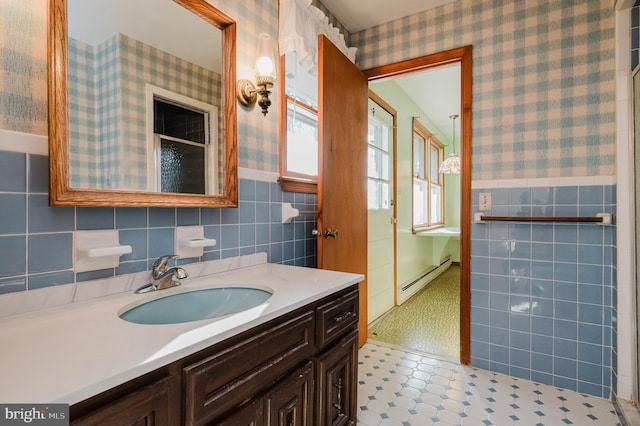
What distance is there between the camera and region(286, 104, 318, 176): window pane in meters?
2.09

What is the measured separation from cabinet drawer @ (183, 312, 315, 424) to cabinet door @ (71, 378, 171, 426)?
0.18 feet

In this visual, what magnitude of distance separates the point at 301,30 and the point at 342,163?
32.8 inches

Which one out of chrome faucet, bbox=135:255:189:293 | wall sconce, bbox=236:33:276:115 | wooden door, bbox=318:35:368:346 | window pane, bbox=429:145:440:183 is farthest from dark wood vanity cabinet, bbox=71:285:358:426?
window pane, bbox=429:145:440:183

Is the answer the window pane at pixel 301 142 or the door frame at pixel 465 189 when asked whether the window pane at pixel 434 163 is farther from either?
the window pane at pixel 301 142

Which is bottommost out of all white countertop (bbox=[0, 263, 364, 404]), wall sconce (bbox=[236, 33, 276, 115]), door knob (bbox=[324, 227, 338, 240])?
white countertop (bbox=[0, 263, 364, 404])

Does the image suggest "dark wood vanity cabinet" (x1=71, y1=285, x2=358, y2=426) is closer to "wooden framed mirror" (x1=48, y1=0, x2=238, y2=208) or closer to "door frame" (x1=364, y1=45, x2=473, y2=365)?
"wooden framed mirror" (x1=48, y1=0, x2=238, y2=208)

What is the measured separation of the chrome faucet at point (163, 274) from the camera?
1.14 m

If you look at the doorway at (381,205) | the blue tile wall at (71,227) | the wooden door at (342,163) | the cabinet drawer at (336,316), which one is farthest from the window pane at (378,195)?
the cabinet drawer at (336,316)

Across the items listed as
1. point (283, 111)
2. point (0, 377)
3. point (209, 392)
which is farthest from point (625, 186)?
point (0, 377)

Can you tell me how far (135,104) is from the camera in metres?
1.16

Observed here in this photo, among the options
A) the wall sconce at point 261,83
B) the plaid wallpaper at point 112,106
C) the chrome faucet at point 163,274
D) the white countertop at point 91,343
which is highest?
the wall sconce at point 261,83

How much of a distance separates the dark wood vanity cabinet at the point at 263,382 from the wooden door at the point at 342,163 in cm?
68

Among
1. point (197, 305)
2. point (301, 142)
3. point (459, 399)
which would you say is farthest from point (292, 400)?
point (301, 142)

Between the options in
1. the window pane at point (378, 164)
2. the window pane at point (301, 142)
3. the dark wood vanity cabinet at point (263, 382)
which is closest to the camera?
the dark wood vanity cabinet at point (263, 382)
